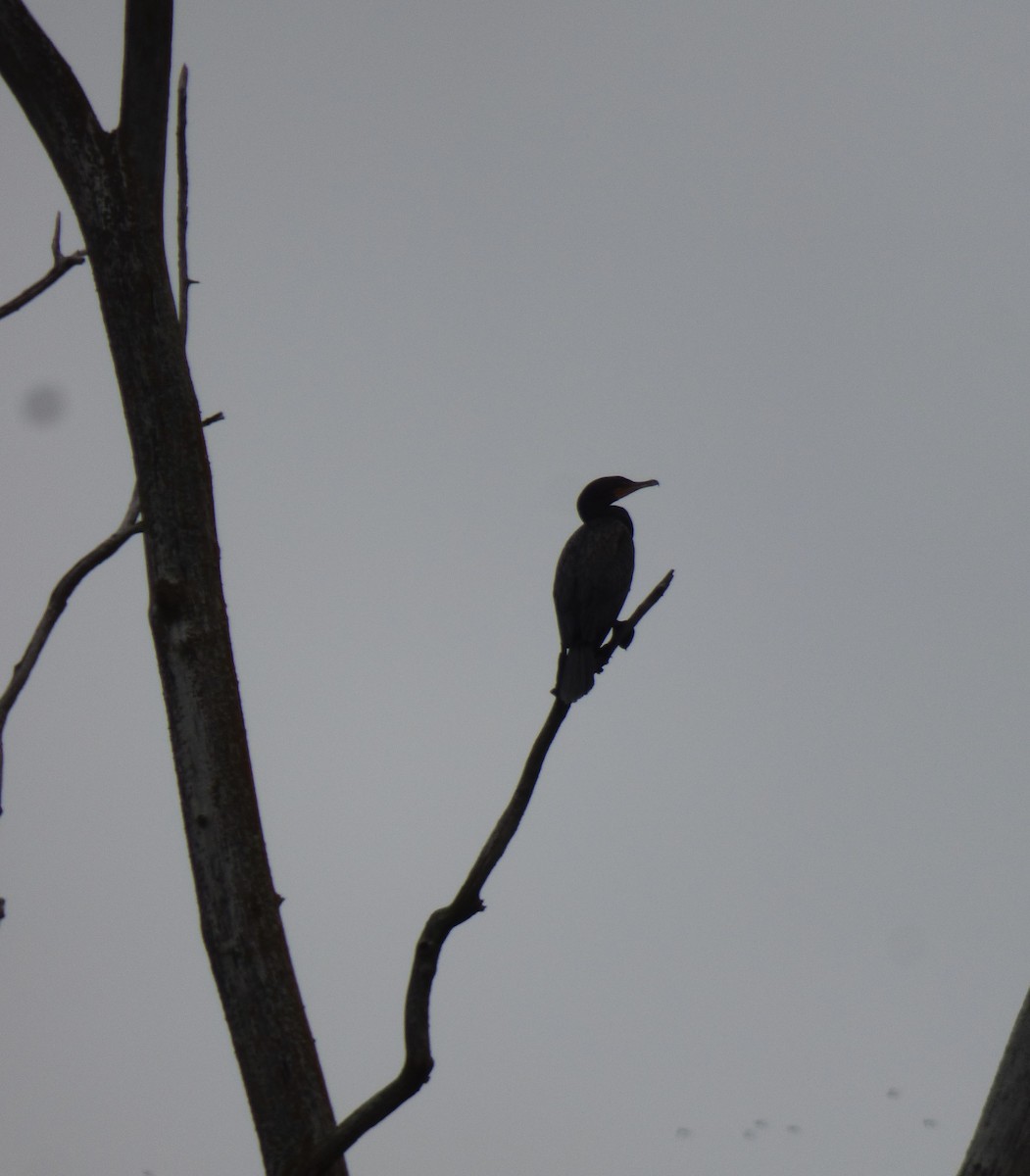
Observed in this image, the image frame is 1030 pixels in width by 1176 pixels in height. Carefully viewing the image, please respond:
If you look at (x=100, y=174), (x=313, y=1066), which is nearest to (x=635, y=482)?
(x=100, y=174)

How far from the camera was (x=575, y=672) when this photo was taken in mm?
6645

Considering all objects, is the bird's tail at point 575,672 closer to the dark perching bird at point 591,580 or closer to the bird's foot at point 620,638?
the dark perching bird at point 591,580

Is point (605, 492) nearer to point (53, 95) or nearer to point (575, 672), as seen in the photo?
point (575, 672)

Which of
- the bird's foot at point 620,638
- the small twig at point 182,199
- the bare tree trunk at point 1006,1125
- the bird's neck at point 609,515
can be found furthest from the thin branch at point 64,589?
the bird's neck at point 609,515

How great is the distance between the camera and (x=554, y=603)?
25.3ft

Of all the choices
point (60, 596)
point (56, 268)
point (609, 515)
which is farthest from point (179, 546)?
point (609, 515)

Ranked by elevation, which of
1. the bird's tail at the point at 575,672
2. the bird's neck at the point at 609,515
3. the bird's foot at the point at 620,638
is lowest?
the bird's tail at the point at 575,672

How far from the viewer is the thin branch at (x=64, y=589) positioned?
159 inches

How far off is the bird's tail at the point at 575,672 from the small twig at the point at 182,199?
2884 mm

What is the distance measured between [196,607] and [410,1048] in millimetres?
1186

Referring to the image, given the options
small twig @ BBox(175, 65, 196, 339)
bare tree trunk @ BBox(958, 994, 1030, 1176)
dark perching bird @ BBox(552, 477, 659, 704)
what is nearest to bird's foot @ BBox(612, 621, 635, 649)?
dark perching bird @ BBox(552, 477, 659, 704)

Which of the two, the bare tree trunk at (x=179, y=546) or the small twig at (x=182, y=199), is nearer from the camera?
the bare tree trunk at (x=179, y=546)

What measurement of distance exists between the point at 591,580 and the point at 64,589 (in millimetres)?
3777

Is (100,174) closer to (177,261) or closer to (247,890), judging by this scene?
(177,261)
